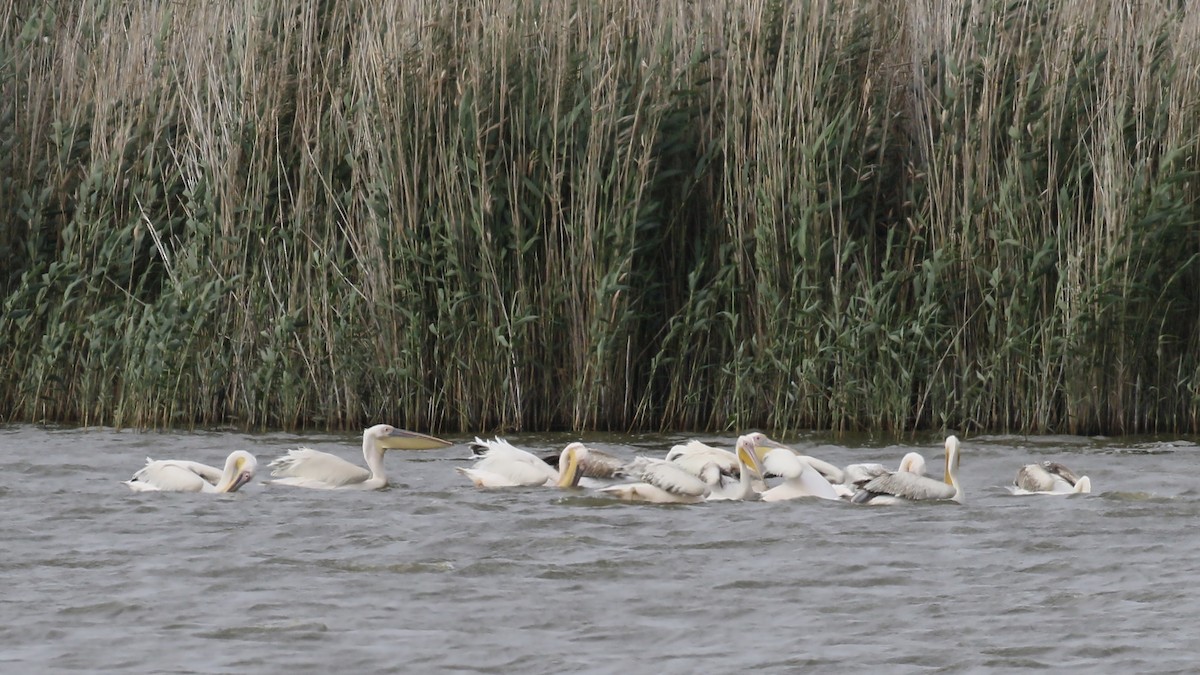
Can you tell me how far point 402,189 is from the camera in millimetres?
11648

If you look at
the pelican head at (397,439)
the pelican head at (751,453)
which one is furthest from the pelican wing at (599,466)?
the pelican head at (397,439)

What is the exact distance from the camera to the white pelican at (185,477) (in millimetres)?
9148

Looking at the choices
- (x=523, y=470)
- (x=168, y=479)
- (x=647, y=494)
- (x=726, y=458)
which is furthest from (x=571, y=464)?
(x=168, y=479)

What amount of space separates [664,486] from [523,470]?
2.65 ft

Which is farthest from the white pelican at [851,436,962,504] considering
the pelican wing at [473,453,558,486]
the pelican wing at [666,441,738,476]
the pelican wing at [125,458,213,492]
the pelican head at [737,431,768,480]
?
the pelican wing at [125,458,213,492]

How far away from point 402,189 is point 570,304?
125 cm

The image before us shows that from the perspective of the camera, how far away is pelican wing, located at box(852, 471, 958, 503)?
8.84 m

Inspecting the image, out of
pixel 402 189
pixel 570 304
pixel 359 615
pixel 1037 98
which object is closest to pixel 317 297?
pixel 402 189

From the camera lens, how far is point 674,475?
8.98 metres

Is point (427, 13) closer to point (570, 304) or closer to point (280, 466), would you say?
point (570, 304)

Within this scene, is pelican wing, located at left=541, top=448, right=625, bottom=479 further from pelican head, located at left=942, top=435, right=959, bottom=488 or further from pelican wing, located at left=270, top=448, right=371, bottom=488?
pelican head, located at left=942, top=435, right=959, bottom=488

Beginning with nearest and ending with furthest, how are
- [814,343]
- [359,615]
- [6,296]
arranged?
[359,615]
[814,343]
[6,296]

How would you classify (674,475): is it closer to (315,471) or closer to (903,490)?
(903,490)

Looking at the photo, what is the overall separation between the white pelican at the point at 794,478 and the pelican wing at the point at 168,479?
2.75 m
